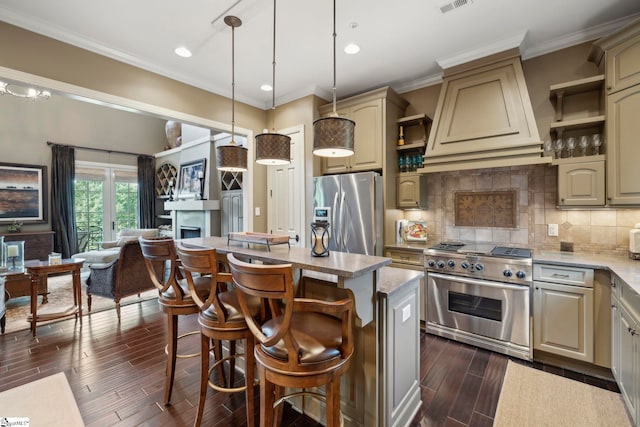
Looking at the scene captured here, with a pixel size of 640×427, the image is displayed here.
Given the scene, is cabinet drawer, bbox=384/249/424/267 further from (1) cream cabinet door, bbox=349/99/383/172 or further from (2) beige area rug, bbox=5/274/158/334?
(2) beige area rug, bbox=5/274/158/334

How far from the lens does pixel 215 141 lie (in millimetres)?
5855

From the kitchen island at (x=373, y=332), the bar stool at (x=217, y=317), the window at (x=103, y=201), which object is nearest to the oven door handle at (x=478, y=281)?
the kitchen island at (x=373, y=332)

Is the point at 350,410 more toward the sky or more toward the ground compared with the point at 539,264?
more toward the ground

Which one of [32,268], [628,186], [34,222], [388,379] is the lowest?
[388,379]

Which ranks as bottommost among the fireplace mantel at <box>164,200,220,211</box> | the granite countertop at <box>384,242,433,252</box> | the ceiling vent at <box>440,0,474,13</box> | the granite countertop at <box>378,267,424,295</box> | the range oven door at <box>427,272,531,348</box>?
the range oven door at <box>427,272,531,348</box>

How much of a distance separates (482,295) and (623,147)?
1679mm

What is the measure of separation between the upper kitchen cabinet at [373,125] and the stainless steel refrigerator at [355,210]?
0.28m

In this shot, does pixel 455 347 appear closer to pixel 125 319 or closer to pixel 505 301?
pixel 505 301

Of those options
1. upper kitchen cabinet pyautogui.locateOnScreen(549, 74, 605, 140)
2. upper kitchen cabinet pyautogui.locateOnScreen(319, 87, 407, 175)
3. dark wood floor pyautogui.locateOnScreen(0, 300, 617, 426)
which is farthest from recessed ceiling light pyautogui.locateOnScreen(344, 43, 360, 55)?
dark wood floor pyautogui.locateOnScreen(0, 300, 617, 426)

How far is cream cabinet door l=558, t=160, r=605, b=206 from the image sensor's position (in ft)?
8.11

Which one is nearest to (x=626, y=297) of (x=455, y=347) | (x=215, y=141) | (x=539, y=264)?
(x=539, y=264)

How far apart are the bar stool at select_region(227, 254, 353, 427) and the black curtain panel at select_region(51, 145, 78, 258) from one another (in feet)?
22.7

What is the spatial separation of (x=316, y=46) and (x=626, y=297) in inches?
127

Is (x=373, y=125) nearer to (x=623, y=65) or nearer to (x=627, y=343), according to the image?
(x=623, y=65)
